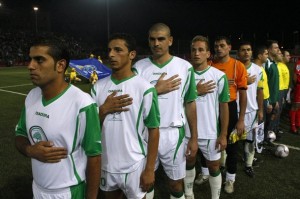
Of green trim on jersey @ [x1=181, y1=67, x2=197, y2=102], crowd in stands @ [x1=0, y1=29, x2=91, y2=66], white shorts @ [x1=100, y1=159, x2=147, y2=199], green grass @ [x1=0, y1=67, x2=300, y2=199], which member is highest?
crowd in stands @ [x1=0, y1=29, x2=91, y2=66]

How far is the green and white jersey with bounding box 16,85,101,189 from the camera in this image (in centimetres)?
204

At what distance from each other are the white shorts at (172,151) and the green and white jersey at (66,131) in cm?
113

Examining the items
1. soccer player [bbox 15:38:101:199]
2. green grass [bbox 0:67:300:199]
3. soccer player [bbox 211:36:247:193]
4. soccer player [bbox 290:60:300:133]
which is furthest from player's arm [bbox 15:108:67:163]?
soccer player [bbox 290:60:300:133]

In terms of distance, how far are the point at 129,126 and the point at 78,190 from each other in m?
0.66

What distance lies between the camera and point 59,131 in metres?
2.04

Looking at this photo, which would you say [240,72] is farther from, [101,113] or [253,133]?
[101,113]

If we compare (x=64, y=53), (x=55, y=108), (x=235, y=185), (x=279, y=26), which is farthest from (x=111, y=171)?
(x=279, y=26)

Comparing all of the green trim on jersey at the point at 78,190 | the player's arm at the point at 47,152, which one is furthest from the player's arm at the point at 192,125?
the player's arm at the point at 47,152

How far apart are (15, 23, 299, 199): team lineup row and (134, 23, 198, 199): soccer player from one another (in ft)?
0.03

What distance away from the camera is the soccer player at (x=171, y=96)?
10.2ft

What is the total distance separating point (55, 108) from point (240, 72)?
2.94 meters

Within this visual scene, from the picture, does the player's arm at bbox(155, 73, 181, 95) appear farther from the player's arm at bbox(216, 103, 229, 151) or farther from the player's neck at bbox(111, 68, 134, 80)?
the player's arm at bbox(216, 103, 229, 151)

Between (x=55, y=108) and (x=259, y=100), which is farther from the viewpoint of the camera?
(x=259, y=100)

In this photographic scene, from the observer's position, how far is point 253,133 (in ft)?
17.4
